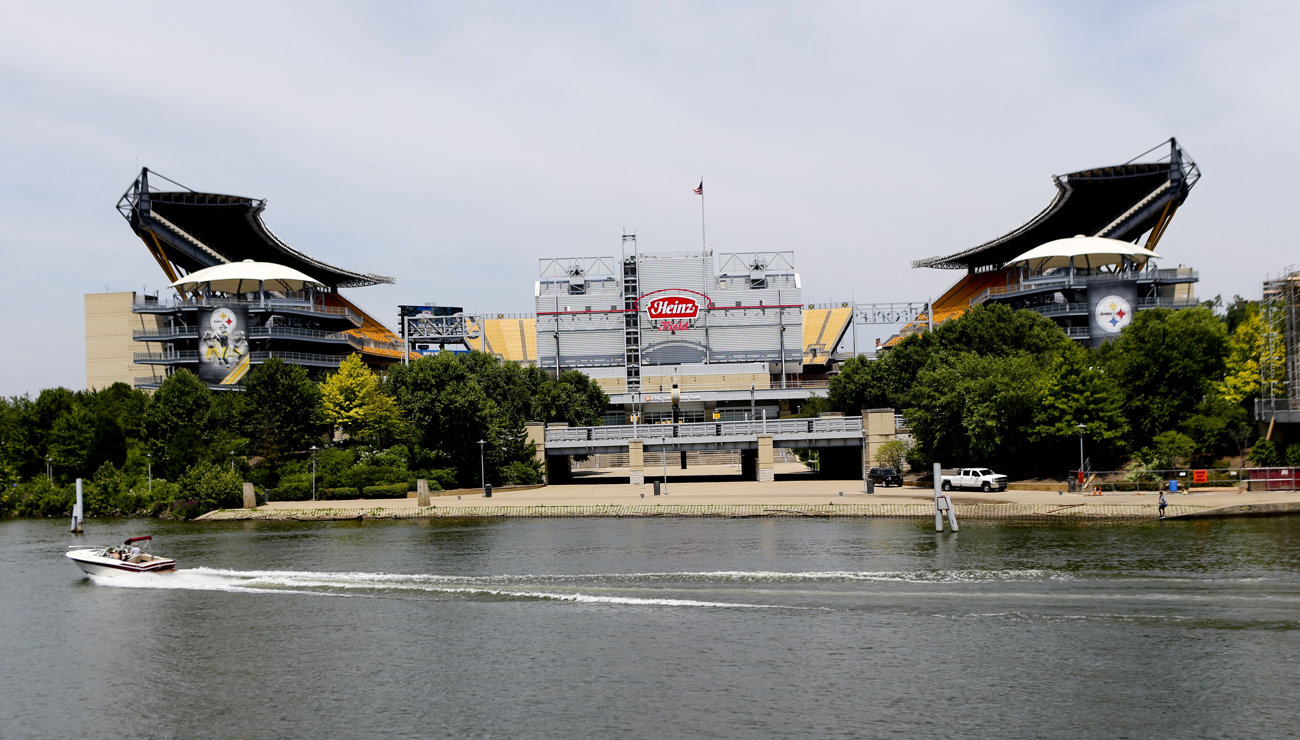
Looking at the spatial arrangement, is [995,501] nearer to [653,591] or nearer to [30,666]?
[653,591]

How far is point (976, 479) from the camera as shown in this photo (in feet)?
245

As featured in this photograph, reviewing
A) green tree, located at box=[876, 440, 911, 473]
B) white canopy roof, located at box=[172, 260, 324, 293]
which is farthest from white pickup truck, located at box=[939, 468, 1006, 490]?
white canopy roof, located at box=[172, 260, 324, 293]

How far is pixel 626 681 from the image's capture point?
32219mm

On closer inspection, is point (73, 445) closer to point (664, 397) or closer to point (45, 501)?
point (45, 501)

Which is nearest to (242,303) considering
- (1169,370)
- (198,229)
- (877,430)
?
(198,229)

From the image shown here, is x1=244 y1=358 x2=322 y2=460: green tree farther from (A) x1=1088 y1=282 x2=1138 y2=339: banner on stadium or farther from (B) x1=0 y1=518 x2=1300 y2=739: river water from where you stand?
(A) x1=1088 y1=282 x2=1138 y2=339: banner on stadium

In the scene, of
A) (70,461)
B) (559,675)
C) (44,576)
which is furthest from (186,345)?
(559,675)

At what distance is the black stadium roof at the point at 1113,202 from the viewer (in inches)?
5640

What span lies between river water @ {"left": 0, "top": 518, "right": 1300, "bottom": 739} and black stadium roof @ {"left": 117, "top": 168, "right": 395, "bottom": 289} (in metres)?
95.0

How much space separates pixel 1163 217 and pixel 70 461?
141m

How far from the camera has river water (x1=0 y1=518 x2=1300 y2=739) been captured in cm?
2919

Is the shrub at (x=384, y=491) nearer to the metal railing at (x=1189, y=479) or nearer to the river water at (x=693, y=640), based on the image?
the river water at (x=693, y=640)

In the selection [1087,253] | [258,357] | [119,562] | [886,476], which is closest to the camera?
[119,562]

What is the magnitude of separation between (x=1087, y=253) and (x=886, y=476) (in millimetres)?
64388
